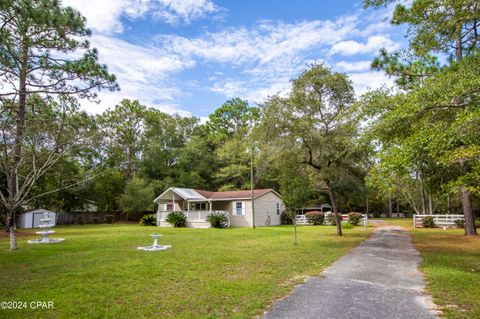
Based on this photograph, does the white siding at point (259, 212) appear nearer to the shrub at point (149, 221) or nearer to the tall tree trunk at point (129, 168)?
the shrub at point (149, 221)

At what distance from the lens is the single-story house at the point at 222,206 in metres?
28.1

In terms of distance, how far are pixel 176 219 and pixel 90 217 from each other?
14.5 metres

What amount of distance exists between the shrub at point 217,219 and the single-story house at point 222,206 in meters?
0.56

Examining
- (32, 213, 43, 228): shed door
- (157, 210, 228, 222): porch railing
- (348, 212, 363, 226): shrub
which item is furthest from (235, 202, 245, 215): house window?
(32, 213, 43, 228): shed door

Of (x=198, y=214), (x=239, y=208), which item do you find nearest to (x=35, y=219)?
(x=198, y=214)

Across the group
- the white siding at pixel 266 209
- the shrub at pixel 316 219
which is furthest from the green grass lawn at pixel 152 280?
the shrub at pixel 316 219

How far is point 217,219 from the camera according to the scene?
2655cm

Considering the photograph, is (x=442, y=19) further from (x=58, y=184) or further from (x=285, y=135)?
(x=58, y=184)

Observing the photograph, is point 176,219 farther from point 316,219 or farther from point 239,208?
point 316,219

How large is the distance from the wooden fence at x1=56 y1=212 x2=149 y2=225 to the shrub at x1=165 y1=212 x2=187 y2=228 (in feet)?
41.3

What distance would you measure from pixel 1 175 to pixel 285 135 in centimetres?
2104

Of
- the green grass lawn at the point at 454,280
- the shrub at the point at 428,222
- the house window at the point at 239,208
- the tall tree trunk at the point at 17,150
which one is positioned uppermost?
the tall tree trunk at the point at 17,150

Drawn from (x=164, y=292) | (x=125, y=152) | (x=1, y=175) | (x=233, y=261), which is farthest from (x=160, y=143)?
(x=164, y=292)

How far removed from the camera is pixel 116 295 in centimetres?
591
